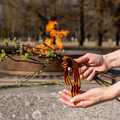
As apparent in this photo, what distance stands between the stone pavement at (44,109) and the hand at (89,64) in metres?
0.52

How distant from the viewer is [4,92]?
2.38 m

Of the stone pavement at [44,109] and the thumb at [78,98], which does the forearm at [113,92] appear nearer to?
the thumb at [78,98]

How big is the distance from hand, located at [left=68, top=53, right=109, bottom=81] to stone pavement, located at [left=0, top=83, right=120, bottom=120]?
524 mm

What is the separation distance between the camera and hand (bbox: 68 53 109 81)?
77.4 inches

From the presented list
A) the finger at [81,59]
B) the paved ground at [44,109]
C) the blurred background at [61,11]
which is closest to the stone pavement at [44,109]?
the paved ground at [44,109]

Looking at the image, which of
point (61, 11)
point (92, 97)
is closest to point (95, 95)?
point (92, 97)

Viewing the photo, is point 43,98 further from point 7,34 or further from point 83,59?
point 7,34

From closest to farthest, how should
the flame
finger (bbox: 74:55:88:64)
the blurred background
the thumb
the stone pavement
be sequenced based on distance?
the thumb, finger (bbox: 74:55:88:64), the stone pavement, the flame, the blurred background

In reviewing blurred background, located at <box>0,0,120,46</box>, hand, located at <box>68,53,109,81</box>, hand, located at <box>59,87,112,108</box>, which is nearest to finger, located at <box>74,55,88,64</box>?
hand, located at <box>68,53,109,81</box>

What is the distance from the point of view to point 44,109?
227cm

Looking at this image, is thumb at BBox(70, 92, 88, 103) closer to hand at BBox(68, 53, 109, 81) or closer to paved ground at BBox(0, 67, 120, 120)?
hand at BBox(68, 53, 109, 81)

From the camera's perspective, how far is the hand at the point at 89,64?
1965 mm

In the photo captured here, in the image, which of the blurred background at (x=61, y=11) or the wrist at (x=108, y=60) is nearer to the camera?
the wrist at (x=108, y=60)

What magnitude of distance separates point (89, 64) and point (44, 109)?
841 mm
